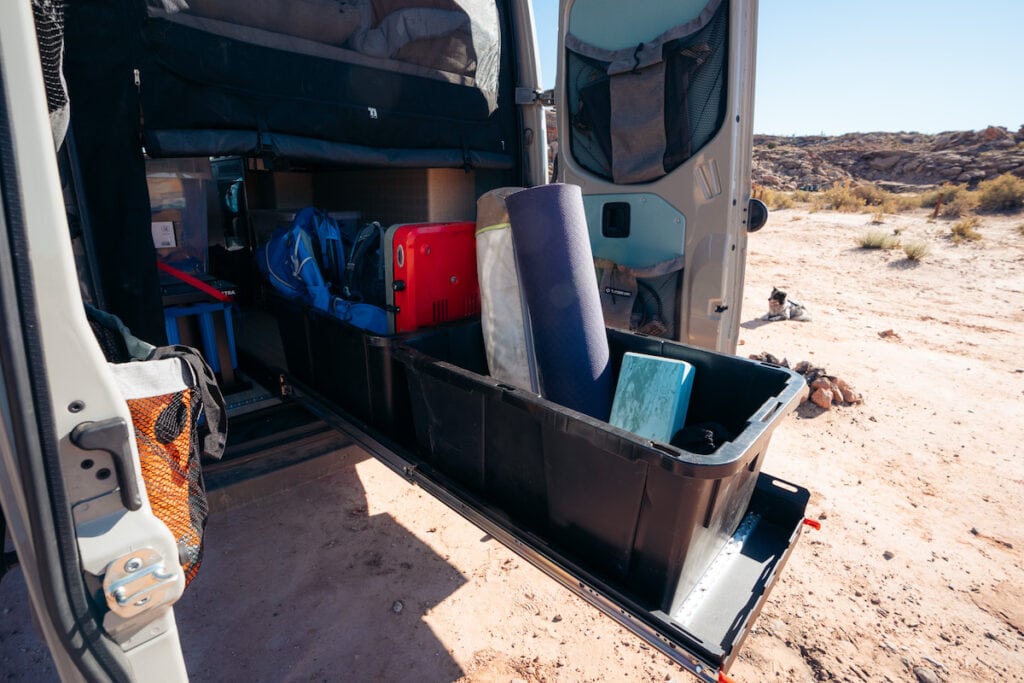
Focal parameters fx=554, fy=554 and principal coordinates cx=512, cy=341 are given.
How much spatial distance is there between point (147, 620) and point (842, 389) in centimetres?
468

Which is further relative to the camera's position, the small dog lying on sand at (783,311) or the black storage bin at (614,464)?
the small dog lying on sand at (783,311)

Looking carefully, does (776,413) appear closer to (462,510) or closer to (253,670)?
(462,510)

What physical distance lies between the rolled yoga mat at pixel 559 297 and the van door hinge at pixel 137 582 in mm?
1242

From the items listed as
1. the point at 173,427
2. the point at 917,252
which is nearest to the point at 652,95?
the point at 173,427

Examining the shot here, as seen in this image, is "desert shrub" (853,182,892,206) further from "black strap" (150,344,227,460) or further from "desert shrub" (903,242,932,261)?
"black strap" (150,344,227,460)

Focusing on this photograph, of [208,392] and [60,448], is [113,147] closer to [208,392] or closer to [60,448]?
[208,392]

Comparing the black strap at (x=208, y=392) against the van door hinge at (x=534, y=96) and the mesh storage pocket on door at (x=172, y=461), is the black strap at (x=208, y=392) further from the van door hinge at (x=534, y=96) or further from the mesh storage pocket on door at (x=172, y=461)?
the van door hinge at (x=534, y=96)

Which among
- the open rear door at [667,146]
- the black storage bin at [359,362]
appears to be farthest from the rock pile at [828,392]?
the black storage bin at [359,362]

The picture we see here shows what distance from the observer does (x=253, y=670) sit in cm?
187

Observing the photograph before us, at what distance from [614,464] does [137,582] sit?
97cm

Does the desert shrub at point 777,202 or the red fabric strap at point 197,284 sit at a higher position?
the desert shrub at point 777,202

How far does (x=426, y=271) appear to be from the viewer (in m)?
2.22

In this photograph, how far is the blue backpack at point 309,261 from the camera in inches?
99.9

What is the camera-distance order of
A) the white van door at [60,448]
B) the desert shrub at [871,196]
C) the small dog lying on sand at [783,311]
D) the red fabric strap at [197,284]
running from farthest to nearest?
the desert shrub at [871,196] < the small dog lying on sand at [783,311] < the red fabric strap at [197,284] < the white van door at [60,448]
